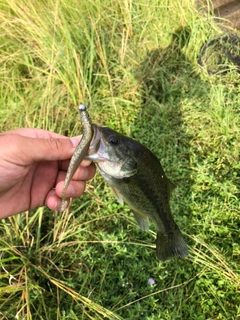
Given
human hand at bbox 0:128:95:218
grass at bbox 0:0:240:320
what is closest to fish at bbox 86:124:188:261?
human hand at bbox 0:128:95:218

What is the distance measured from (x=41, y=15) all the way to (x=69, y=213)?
201 cm

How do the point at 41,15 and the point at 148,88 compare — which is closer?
the point at 41,15

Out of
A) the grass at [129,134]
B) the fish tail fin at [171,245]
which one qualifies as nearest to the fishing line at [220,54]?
the grass at [129,134]

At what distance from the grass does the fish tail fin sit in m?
0.56

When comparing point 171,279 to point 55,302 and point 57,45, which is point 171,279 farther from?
point 57,45

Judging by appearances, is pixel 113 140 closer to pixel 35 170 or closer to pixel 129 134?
pixel 35 170

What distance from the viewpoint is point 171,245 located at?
6.59 feet

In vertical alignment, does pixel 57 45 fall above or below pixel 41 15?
below

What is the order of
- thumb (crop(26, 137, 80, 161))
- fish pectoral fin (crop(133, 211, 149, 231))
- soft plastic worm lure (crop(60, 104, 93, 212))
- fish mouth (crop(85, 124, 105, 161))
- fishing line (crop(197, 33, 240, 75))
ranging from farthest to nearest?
fishing line (crop(197, 33, 240, 75)) < fish pectoral fin (crop(133, 211, 149, 231)) < thumb (crop(26, 137, 80, 161)) < fish mouth (crop(85, 124, 105, 161)) < soft plastic worm lure (crop(60, 104, 93, 212))

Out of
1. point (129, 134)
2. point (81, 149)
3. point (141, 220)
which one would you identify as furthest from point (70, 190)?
point (129, 134)

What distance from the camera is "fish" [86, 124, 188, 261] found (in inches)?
61.6

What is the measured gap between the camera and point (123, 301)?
8.15 ft

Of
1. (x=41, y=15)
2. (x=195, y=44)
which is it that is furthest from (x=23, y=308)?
(x=195, y=44)

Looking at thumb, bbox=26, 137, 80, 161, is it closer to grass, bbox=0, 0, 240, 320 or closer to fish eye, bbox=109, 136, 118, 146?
fish eye, bbox=109, 136, 118, 146
